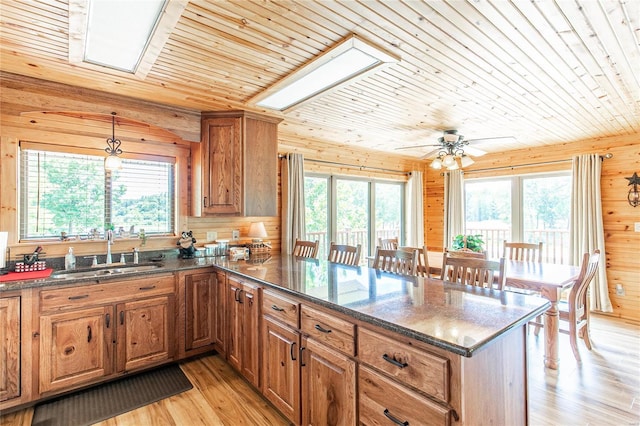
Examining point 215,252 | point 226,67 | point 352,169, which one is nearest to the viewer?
point 226,67

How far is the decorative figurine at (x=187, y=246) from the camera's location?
3479 mm

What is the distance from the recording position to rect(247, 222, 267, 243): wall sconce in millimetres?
3867

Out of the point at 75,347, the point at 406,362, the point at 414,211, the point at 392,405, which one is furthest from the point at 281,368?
the point at 414,211

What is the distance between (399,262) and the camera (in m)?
2.70

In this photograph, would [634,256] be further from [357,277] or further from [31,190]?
[31,190]

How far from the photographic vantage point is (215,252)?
3.66m

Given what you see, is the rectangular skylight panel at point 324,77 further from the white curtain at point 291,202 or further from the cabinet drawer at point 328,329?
the cabinet drawer at point 328,329

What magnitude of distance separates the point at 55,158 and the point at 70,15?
1.84 metres

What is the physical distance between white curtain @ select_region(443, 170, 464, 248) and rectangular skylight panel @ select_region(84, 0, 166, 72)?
17.7ft

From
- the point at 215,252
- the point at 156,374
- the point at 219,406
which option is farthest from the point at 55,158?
the point at 219,406

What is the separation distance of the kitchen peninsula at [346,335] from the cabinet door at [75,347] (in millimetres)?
39

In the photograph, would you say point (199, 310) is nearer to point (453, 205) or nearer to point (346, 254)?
point (346, 254)

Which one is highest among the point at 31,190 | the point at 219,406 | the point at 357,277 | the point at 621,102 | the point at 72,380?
the point at 621,102

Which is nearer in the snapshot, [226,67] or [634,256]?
[226,67]
